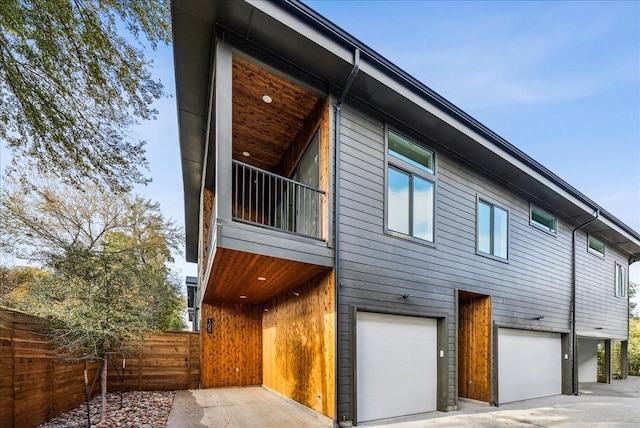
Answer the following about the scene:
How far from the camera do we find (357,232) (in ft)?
19.3

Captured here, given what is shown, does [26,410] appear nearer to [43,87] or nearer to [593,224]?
[43,87]

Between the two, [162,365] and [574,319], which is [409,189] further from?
[574,319]

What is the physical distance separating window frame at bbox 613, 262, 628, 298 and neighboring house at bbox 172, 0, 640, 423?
205 inches

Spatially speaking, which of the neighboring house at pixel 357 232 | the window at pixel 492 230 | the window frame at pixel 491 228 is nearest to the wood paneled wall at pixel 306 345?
the neighboring house at pixel 357 232

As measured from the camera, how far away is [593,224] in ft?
37.7

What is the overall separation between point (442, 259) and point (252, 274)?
3.74 meters

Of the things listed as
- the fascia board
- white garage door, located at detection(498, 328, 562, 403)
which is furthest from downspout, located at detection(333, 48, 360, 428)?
white garage door, located at detection(498, 328, 562, 403)

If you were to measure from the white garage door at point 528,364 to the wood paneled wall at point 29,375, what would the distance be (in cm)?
838

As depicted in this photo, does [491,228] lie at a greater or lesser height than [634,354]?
greater

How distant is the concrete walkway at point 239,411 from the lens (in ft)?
18.4

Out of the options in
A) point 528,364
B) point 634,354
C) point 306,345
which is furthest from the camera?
point 634,354

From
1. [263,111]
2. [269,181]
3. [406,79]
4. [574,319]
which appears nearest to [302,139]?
[263,111]

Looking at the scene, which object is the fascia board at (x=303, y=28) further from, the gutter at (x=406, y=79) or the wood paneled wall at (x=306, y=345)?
the wood paneled wall at (x=306, y=345)

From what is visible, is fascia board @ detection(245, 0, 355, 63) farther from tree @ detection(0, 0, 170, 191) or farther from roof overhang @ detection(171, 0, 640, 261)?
tree @ detection(0, 0, 170, 191)
